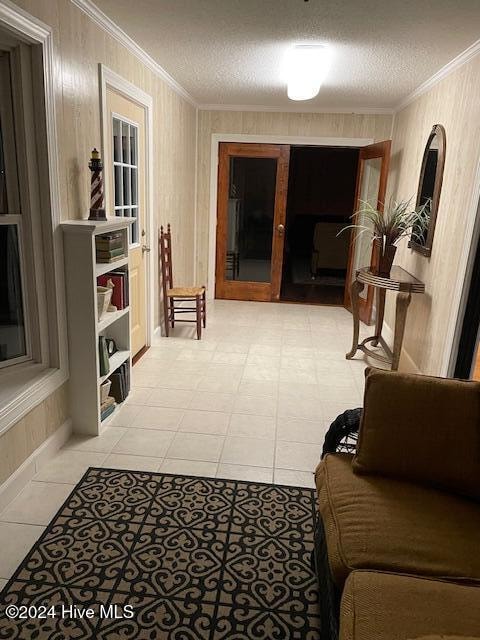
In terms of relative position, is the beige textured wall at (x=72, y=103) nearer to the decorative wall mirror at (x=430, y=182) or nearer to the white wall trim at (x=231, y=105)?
the white wall trim at (x=231, y=105)

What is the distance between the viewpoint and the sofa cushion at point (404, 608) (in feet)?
3.62

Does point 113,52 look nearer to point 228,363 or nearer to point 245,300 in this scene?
point 228,363

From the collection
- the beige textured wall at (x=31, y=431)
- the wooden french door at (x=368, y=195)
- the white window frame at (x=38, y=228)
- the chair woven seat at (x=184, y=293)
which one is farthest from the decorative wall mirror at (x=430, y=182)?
the beige textured wall at (x=31, y=431)

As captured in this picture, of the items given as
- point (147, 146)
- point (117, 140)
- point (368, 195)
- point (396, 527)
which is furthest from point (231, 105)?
point (396, 527)

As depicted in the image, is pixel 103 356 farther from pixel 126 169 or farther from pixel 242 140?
pixel 242 140

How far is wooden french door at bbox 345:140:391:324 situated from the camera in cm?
490

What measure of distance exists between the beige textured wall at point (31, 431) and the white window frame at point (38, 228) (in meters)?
0.06

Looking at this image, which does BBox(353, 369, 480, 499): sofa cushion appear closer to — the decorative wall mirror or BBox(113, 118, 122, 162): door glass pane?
the decorative wall mirror

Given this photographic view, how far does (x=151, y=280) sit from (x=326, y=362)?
1784mm

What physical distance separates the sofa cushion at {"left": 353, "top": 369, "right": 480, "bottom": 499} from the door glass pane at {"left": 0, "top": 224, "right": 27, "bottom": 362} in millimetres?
1833

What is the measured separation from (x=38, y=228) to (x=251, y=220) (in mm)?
4072

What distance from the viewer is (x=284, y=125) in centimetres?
579

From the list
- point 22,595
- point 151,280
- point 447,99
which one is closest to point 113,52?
point 151,280

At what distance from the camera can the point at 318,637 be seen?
1574mm
